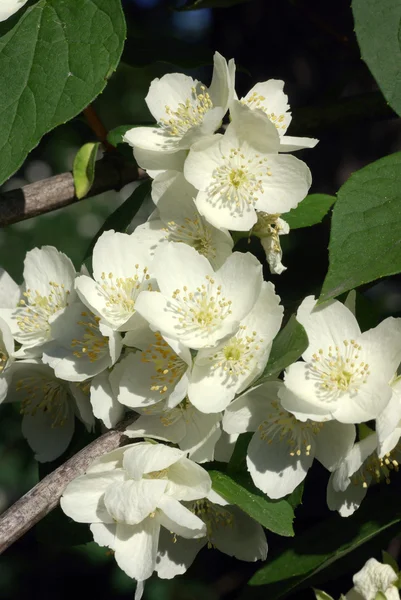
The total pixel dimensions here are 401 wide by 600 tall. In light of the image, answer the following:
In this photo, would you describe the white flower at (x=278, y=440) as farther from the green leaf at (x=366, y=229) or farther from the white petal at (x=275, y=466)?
the green leaf at (x=366, y=229)

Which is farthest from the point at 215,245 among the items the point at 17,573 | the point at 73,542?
the point at 17,573

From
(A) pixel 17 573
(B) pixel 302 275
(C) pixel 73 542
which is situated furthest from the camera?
(A) pixel 17 573

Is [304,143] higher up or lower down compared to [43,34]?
lower down

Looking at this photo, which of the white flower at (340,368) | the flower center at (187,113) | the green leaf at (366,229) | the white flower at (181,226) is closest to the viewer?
the green leaf at (366,229)

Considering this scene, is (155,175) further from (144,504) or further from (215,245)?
(144,504)

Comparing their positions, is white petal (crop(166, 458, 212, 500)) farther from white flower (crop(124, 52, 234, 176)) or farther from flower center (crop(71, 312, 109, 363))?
white flower (crop(124, 52, 234, 176))

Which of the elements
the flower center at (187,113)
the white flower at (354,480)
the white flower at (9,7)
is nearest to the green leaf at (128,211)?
the flower center at (187,113)

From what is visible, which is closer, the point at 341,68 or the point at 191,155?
the point at 191,155

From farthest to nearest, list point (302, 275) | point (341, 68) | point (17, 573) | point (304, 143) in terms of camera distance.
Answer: point (17, 573)
point (341, 68)
point (302, 275)
point (304, 143)
